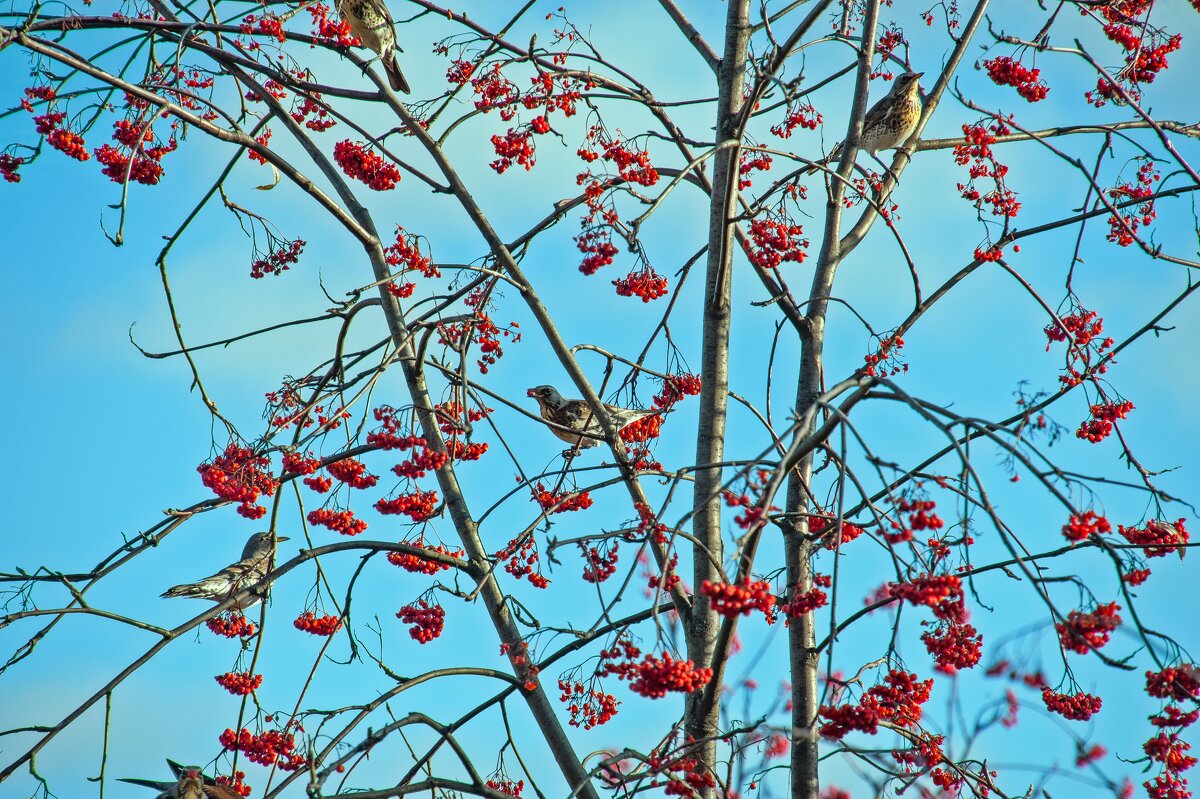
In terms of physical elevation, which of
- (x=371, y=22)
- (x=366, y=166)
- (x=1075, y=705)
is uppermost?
(x=371, y=22)

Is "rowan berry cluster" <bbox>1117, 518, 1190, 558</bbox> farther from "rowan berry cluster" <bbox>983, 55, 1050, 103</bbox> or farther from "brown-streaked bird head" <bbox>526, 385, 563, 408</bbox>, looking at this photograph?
"brown-streaked bird head" <bbox>526, 385, 563, 408</bbox>

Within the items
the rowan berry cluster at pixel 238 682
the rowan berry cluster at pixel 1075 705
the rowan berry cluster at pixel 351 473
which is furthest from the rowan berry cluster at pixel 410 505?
the rowan berry cluster at pixel 1075 705

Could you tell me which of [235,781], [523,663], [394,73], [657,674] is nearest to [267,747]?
[235,781]

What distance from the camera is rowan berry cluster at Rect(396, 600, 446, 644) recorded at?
5.81 meters

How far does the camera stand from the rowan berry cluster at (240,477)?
511 cm

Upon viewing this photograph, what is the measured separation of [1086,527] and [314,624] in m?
3.99

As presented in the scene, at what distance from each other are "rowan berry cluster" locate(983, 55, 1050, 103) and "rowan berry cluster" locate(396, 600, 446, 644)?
395cm

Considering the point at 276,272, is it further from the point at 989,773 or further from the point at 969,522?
the point at 989,773

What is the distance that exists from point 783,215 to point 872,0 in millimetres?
1711

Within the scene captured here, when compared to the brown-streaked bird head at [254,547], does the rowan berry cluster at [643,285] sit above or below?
below

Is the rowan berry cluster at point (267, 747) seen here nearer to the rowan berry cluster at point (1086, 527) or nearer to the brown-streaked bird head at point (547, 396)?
the brown-streaked bird head at point (547, 396)

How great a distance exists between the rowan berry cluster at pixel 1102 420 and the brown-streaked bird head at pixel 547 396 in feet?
11.1

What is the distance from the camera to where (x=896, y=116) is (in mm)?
7914

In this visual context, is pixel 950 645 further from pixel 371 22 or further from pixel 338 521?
pixel 371 22
